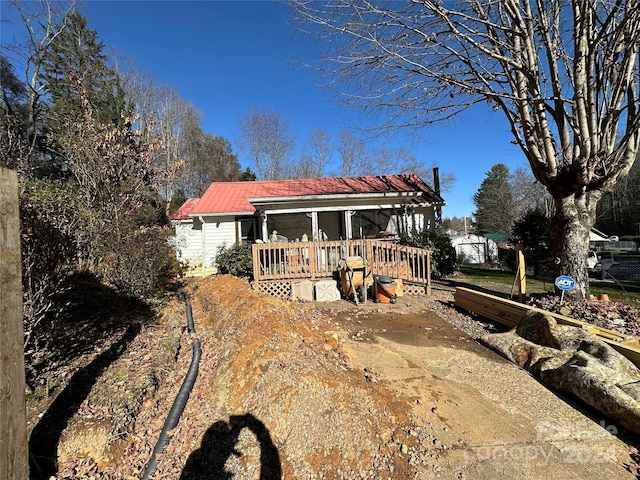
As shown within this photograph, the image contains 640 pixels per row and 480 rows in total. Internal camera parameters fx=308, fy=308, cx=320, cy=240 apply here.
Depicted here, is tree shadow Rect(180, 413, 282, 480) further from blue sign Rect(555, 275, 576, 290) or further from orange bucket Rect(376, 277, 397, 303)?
blue sign Rect(555, 275, 576, 290)

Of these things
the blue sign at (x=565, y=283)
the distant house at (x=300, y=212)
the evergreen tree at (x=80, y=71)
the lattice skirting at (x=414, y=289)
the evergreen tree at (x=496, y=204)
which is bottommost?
the lattice skirting at (x=414, y=289)

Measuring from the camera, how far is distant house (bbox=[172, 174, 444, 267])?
11.9 m

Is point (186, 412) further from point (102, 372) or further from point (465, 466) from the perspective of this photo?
point (465, 466)

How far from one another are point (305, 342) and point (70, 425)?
2712 millimetres

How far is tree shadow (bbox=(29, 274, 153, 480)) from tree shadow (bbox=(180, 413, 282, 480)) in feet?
3.58

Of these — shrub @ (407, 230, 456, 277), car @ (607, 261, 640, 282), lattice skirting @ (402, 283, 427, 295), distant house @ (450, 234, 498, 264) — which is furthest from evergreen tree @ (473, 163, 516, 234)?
lattice skirting @ (402, 283, 427, 295)

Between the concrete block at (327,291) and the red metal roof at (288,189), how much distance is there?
6251mm

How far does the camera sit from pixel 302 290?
8688 mm

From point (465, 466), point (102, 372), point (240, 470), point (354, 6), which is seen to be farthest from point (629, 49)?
point (102, 372)

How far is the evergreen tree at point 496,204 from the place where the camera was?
125ft

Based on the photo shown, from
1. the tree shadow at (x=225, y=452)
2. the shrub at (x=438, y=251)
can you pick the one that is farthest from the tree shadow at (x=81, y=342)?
the shrub at (x=438, y=251)

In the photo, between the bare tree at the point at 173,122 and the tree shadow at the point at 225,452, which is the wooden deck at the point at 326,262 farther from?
the bare tree at the point at 173,122

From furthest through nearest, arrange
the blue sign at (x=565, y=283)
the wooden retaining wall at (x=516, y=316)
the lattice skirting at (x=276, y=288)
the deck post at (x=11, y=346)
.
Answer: the lattice skirting at (x=276, y=288)
the blue sign at (x=565, y=283)
the wooden retaining wall at (x=516, y=316)
the deck post at (x=11, y=346)

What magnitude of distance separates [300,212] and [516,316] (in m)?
7.92
